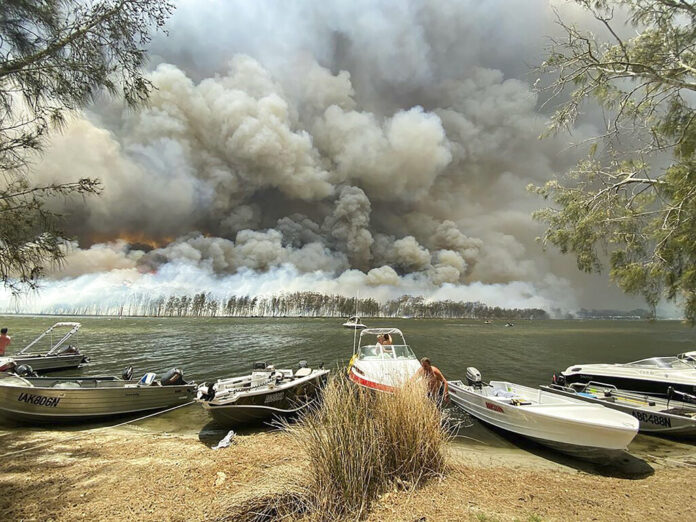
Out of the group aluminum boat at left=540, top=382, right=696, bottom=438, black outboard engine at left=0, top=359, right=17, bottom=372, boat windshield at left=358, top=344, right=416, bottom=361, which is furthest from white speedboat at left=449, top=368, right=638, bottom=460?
black outboard engine at left=0, top=359, right=17, bottom=372

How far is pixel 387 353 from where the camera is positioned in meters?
12.0

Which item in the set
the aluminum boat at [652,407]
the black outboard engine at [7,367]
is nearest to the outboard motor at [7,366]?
the black outboard engine at [7,367]

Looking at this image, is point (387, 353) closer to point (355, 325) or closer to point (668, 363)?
point (355, 325)

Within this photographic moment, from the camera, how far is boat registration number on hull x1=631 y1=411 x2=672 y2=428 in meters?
9.35

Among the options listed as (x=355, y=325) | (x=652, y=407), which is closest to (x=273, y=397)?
(x=355, y=325)

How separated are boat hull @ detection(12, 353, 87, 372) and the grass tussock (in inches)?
856

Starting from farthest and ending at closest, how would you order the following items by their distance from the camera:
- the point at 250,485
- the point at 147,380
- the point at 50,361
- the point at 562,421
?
the point at 50,361 < the point at 147,380 < the point at 562,421 < the point at 250,485

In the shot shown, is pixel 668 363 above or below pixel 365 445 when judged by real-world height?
below

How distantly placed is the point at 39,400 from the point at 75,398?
894mm

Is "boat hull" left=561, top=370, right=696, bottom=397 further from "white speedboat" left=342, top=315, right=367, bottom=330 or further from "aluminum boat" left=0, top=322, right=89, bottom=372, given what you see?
"aluminum boat" left=0, top=322, right=89, bottom=372

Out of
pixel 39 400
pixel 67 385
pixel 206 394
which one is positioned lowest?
pixel 39 400

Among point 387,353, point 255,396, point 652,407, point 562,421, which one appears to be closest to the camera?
point 562,421

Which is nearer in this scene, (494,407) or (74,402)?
(494,407)

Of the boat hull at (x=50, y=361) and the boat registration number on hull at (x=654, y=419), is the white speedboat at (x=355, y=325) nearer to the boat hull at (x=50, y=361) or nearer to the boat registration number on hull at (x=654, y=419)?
the boat registration number on hull at (x=654, y=419)
